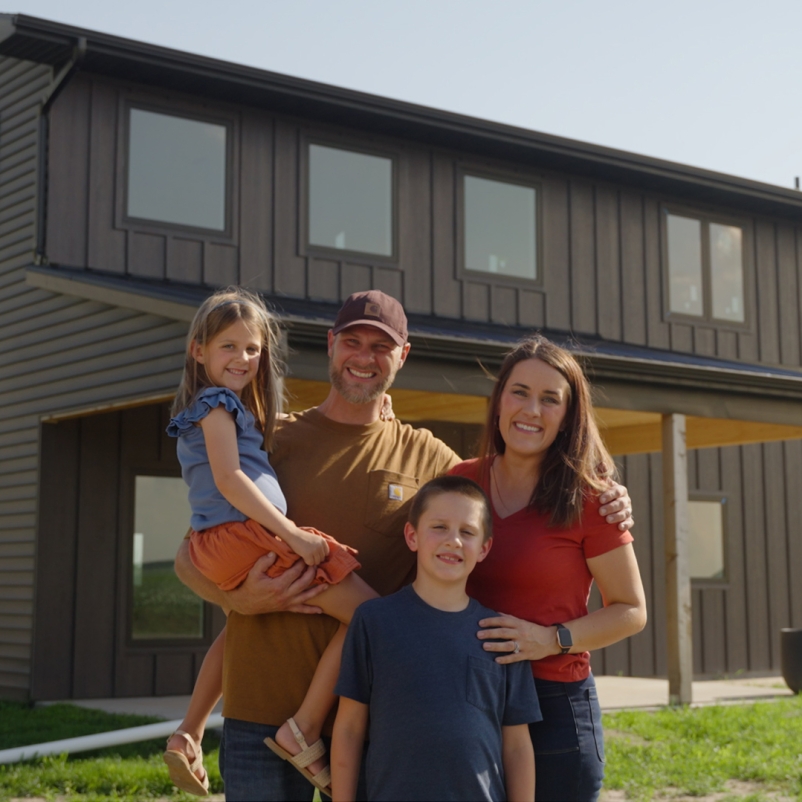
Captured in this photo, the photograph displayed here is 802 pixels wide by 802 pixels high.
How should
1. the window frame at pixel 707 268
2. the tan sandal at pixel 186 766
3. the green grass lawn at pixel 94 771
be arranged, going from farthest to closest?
the window frame at pixel 707 268 → the green grass lawn at pixel 94 771 → the tan sandal at pixel 186 766

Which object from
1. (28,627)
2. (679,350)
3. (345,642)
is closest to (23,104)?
(28,627)

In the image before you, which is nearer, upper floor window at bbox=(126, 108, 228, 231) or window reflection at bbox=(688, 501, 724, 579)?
upper floor window at bbox=(126, 108, 228, 231)

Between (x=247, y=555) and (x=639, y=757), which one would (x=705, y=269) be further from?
(x=247, y=555)

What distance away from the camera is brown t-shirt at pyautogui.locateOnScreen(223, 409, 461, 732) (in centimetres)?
305

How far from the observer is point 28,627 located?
10430 millimetres

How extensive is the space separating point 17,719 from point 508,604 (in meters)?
7.29

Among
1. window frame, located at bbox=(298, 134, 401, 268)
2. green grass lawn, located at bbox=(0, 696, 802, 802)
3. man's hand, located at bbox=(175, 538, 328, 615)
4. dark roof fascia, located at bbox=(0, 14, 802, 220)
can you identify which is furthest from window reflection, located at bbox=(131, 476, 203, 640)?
man's hand, located at bbox=(175, 538, 328, 615)

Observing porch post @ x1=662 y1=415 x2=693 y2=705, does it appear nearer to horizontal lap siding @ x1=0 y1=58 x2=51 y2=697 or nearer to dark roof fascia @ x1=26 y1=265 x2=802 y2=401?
dark roof fascia @ x1=26 y1=265 x2=802 y2=401

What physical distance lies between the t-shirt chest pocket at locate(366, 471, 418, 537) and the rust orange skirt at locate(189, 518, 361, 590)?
106 mm

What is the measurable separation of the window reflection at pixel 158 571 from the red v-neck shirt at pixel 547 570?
331 inches

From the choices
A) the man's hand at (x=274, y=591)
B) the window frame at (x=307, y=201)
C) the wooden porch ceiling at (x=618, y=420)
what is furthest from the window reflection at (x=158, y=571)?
the man's hand at (x=274, y=591)

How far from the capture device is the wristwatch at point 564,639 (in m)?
2.83

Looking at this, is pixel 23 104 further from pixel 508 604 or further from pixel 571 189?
pixel 508 604

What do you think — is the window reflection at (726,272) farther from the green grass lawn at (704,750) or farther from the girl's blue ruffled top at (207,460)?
the girl's blue ruffled top at (207,460)
